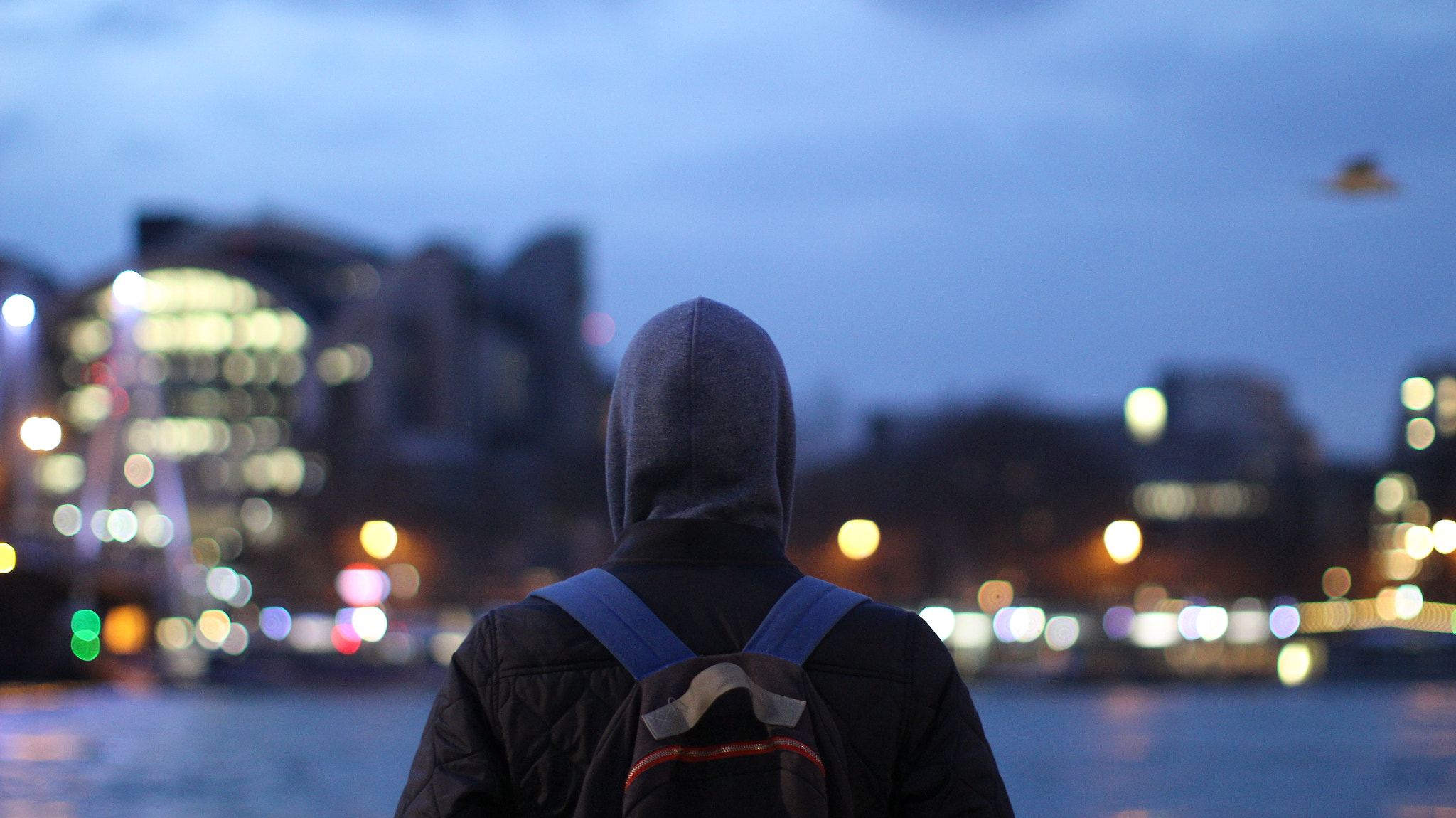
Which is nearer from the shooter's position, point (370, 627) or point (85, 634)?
point (370, 627)

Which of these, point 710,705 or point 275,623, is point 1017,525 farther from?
point 710,705

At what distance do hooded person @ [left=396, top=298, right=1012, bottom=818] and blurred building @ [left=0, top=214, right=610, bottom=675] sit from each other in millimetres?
78705

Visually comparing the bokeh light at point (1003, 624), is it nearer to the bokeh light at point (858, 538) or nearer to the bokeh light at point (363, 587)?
the bokeh light at point (858, 538)

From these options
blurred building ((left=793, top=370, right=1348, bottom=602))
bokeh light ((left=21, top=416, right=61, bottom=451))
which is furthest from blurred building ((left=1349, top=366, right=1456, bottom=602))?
bokeh light ((left=21, top=416, right=61, bottom=451))

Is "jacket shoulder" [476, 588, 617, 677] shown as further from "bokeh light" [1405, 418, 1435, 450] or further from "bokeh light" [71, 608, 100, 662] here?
"bokeh light" [1405, 418, 1435, 450]

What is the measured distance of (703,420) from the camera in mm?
2887

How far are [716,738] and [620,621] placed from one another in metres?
0.27

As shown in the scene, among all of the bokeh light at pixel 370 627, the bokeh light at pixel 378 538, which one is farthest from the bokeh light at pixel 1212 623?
the bokeh light at pixel 378 538

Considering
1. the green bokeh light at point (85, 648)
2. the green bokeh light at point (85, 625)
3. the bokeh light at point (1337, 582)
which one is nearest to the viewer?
the green bokeh light at point (85, 648)

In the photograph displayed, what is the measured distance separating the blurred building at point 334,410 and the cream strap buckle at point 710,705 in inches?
3112

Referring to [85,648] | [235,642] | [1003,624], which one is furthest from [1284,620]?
[85,648]

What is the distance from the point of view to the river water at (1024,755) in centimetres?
1587

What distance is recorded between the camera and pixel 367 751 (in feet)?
73.1

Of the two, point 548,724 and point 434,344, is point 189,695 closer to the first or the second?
point 548,724
